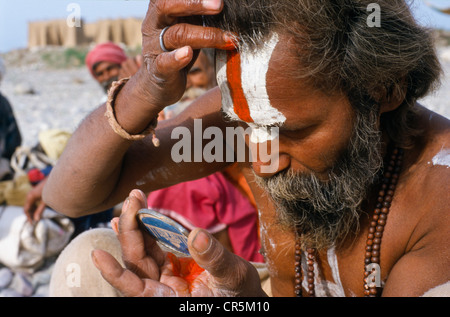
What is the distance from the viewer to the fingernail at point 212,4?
1531 mm

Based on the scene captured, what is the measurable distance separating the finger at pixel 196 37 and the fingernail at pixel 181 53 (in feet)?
0.12

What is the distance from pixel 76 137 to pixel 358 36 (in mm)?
1285

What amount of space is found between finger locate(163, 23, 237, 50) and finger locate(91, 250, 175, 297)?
71 centimetres

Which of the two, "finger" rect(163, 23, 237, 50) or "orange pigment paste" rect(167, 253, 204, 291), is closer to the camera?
"finger" rect(163, 23, 237, 50)

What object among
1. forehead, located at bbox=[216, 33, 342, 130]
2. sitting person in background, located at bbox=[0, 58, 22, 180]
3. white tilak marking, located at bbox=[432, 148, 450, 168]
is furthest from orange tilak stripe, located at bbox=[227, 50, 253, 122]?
sitting person in background, located at bbox=[0, 58, 22, 180]

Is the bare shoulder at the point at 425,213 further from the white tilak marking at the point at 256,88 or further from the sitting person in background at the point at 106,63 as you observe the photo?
the sitting person in background at the point at 106,63

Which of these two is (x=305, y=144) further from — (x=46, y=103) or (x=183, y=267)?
(x=46, y=103)

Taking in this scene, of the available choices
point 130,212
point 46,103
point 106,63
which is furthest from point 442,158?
point 46,103

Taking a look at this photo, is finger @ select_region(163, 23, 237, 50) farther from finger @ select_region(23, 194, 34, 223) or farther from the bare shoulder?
finger @ select_region(23, 194, 34, 223)

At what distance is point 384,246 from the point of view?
2031mm

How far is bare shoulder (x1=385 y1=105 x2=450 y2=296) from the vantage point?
5.72 ft

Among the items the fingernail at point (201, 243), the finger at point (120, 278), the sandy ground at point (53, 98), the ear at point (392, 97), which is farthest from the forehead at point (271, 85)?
the sandy ground at point (53, 98)

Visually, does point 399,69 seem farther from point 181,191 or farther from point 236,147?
point 181,191
